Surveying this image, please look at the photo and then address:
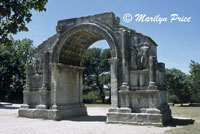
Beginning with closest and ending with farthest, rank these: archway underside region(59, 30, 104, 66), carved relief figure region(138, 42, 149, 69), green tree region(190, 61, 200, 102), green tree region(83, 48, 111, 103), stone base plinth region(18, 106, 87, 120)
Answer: carved relief figure region(138, 42, 149, 69) → stone base plinth region(18, 106, 87, 120) → archway underside region(59, 30, 104, 66) → green tree region(190, 61, 200, 102) → green tree region(83, 48, 111, 103)

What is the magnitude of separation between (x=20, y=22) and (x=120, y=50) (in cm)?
729

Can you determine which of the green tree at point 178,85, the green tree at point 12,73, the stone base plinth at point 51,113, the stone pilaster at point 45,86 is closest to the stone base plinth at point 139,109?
the stone base plinth at point 51,113

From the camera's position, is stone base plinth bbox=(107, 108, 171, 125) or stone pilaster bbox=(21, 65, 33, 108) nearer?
stone base plinth bbox=(107, 108, 171, 125)

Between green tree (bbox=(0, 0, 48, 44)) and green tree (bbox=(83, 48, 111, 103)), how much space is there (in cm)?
2869

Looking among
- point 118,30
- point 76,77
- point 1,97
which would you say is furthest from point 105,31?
point 1,97

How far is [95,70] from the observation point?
35.5 m

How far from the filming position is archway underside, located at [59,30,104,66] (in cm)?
1415

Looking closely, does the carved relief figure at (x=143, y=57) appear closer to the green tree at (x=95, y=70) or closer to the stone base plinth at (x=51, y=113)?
the stone base plinth at (x=51, y=113)

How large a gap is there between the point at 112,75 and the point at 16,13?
7401mm

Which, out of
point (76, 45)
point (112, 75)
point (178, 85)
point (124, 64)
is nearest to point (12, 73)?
point (76, 45)

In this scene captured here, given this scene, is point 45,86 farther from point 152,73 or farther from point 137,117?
point 152,73

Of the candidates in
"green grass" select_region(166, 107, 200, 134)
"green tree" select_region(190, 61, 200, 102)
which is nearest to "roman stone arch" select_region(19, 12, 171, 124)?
"green grass" select_region(166, 107, 200, 134)

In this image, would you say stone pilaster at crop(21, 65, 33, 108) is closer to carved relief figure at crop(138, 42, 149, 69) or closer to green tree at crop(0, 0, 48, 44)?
carved relief figure at crop(138, 42, 149, 69)

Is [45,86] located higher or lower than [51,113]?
higher
